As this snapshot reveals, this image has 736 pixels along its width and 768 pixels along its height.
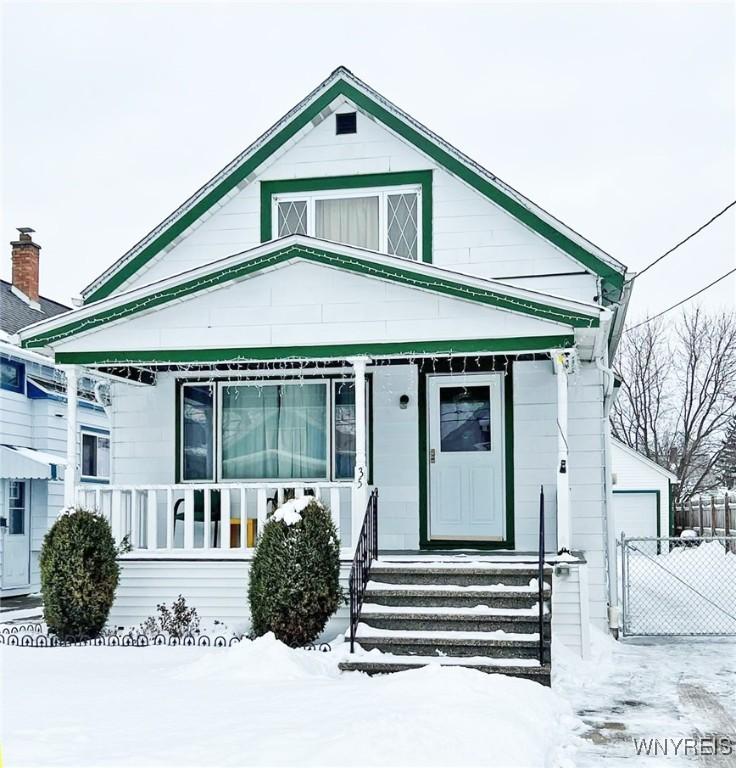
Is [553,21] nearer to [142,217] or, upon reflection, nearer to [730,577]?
[730,577]

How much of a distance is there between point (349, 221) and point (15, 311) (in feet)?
27.6

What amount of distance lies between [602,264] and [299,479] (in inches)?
179

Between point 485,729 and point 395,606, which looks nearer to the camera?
point 485,729

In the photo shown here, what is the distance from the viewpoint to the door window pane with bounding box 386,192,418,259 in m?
12.3

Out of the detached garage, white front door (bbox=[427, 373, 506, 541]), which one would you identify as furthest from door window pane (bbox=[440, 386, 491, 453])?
the detached garage

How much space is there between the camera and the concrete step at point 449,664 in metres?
8.17

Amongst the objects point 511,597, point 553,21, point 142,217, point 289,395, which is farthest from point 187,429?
point 142,217

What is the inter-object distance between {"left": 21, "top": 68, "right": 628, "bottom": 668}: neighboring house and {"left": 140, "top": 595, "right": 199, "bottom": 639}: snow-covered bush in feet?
0.69

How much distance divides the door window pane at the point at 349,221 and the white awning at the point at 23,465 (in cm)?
665

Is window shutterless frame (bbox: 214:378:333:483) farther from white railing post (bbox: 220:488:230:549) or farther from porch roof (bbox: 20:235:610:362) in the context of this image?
porch roof (bbox: 20:235:610:362)

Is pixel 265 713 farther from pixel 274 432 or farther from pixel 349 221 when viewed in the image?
pixel 349 221

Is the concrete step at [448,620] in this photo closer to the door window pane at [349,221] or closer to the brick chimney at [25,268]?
the door window pane at [349,221]

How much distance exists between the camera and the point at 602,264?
11.6m

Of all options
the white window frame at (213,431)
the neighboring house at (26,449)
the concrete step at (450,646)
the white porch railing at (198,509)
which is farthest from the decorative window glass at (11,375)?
the concrete step at (450,646)
